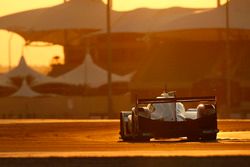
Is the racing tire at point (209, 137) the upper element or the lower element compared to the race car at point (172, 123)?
lower

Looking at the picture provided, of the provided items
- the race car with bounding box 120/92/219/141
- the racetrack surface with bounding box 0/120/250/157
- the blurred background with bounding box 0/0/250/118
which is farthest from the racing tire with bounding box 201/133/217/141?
the blurred background with bounding box 0/0/250/118

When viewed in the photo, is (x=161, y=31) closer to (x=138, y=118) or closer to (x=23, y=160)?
(x=138, y=118)

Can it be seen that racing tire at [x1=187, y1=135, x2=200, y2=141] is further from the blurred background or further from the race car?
the blurred background

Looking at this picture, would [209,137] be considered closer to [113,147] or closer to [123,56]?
[113,147]

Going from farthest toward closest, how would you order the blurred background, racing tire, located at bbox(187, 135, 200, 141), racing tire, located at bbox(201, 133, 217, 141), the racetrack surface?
the blurred background, racing tire, located at bbox(187, 135, 200, 141), racing tire, located at bbox(201, 133, 217, 141), the racetrack surface

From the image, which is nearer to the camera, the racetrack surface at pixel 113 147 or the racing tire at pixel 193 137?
the racetrack surface at pixel 113 147

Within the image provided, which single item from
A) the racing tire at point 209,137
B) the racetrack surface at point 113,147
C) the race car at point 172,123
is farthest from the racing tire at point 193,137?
the racetrack surface at point 113,147

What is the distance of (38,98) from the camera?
100m

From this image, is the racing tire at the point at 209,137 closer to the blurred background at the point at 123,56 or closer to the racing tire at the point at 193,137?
the racing tire at the point at 193,137

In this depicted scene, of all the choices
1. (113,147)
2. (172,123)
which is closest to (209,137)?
(172,123)

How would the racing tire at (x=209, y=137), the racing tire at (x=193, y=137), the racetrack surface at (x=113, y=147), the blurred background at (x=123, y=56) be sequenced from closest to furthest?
the racetrack surface at (x=113, y=147), the racing tire at (x=209, y=137), the racing tire at (x=193, y=137), the blurred background at (x=123, y=56)

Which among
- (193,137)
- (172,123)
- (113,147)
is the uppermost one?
(172,123)

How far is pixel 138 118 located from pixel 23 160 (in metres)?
13.8

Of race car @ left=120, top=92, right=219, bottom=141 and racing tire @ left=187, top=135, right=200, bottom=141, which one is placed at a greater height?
race car @ left=120, top=92, right=219, bottom=141
